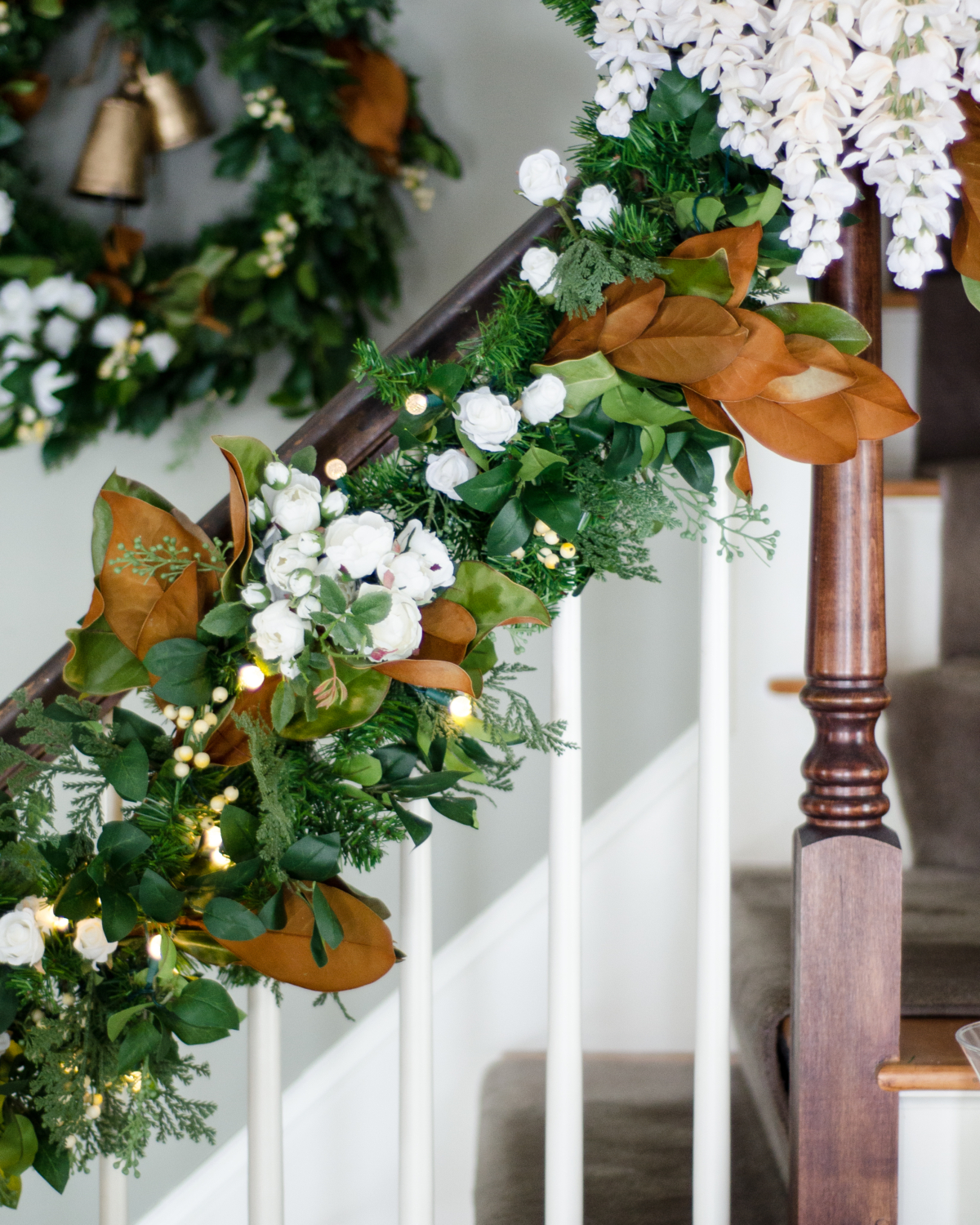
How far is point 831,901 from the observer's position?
0.74m

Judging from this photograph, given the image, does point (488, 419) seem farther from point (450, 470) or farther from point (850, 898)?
point (850, 898)

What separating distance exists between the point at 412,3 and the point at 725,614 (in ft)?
4.49

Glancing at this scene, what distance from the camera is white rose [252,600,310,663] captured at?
2.03 ft

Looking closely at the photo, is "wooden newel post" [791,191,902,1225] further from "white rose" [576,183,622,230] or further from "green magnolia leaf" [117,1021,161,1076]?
"green magnolia leaf" [117,1021,161,1076]

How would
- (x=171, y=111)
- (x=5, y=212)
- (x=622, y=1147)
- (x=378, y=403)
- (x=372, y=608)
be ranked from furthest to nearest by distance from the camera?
(x=171, y=111) → (x=5, y=212) → (x=622, y=1147) → (x=378, y=403) → (x=372, y=608)

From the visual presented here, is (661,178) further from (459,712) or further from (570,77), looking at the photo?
(570,77)

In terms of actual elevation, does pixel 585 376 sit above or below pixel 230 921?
above

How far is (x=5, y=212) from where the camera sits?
1458 mm

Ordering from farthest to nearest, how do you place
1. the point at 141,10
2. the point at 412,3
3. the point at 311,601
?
the point at 412,3 → the point at 141,10 → the point at 311,601

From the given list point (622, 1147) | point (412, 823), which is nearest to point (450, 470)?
point (412, 823)

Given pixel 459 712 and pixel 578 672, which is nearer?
pixel 459 712

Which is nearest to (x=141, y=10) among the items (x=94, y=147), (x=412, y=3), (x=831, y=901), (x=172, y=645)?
(x=94, y=147)

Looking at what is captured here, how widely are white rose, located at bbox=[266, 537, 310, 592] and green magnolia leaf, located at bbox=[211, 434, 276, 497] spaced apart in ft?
0.22

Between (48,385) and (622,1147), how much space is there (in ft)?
4.57
